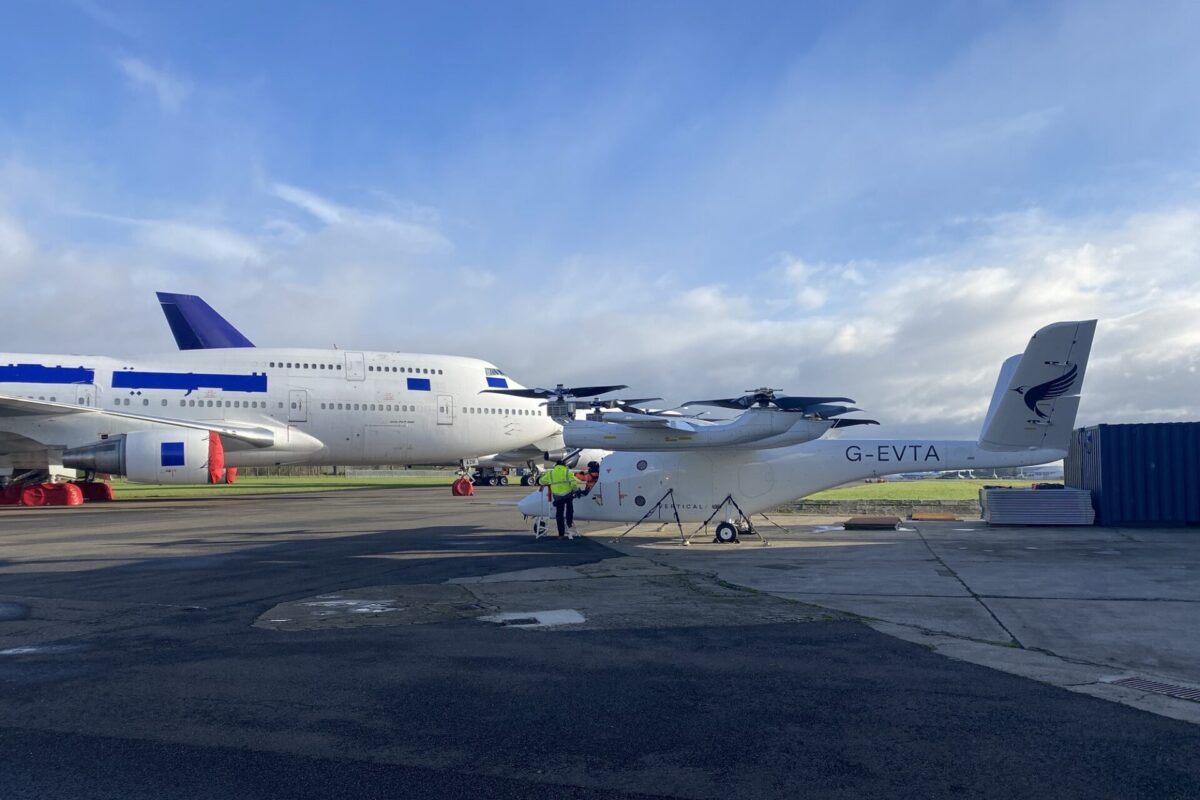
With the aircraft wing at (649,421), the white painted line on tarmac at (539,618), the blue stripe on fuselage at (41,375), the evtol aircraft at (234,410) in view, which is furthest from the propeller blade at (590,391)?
the blue stripe on fuselage at (41,375)

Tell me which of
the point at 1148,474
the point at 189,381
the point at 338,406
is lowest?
the point at 1148,474

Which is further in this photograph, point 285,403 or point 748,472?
point 285,403

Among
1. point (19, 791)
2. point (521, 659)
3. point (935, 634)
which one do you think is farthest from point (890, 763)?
point (19, 791)

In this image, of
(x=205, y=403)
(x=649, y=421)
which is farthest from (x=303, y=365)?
(x=649, y=421)

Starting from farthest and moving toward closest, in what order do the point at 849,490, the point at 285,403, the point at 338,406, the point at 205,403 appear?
→ the point at 849,490 → the point at 338,406 → the point at 285,403 → the point at 205,403

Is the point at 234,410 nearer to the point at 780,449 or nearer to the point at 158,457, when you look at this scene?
the point at 158,457

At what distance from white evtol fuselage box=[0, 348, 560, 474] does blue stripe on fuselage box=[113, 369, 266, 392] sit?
0.13 feet

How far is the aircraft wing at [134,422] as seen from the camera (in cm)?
2734

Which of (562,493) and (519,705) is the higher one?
(562,493)

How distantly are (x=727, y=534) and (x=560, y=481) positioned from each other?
149 inches

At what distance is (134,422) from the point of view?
95.2 ft

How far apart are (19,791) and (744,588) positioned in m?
8.32

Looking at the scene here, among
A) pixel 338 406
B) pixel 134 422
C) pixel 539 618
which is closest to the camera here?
pixel 539 618

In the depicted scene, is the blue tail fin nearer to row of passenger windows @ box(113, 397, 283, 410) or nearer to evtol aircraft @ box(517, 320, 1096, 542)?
row of passenger windows @ box(113, 397, 283, 410)
